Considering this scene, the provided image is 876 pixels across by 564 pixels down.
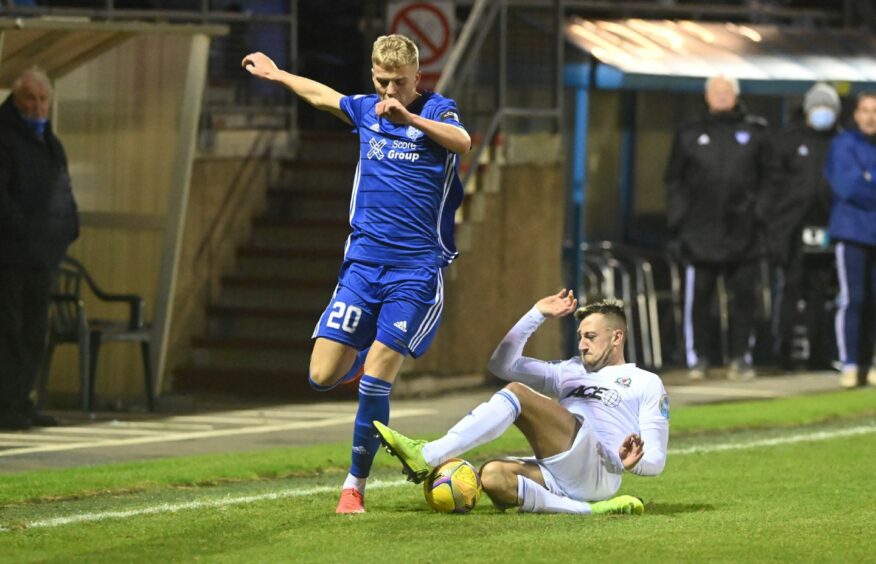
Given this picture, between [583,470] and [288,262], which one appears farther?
[288,262]

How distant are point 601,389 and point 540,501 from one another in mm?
611

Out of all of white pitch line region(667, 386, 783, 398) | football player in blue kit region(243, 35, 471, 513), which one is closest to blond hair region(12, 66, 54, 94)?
football player in blue kit region(243, 35, 471, 513)

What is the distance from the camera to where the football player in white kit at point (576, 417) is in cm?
982

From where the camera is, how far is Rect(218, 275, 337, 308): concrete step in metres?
18.4

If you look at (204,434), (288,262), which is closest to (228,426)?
(204,434)

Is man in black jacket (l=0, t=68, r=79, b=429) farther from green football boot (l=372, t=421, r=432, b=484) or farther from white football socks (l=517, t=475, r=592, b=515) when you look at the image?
green football boot (l=372, t=421, r=432, b=484)

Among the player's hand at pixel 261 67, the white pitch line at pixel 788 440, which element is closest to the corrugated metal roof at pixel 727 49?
the white pitch line at pixel 788 440

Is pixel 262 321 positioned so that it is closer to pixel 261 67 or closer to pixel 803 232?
pixel 803 232

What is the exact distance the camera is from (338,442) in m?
14.1

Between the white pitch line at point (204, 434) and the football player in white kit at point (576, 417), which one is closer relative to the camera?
the football player in white kit at point (576, 417)

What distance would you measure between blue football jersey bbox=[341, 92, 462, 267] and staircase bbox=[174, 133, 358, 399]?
729cm

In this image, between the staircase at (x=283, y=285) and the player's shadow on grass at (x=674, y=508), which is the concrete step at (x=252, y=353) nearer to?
the staircase at (x=283, y=285)

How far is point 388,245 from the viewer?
33.0ft

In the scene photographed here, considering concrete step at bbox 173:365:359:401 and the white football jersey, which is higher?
the white football jersey
